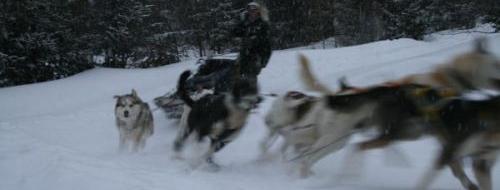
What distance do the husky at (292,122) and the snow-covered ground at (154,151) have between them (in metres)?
0.23

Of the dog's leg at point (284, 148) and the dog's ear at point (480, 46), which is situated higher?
the dog's ear at point (480, 46)

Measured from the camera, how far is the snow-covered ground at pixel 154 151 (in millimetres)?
4738

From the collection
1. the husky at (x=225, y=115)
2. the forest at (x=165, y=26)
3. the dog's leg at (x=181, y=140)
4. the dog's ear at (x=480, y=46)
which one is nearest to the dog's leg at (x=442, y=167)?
the dog's ear at (x=480, y=46)

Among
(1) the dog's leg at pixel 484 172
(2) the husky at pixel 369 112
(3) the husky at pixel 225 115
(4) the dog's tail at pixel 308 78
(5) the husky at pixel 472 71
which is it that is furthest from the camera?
(3) the husky at pixel 225 115

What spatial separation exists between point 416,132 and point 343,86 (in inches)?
33.2

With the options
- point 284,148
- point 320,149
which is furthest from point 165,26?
point 320,149

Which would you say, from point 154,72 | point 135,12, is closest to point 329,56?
point 154,72

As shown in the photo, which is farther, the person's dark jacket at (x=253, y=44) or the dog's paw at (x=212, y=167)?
the person's dark jacket at (x=253, y=44)

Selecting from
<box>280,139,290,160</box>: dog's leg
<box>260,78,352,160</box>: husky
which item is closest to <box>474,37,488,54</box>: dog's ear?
<box>260,78,352,160</box>: husky

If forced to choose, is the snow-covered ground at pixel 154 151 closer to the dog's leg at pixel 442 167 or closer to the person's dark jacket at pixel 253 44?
the dog's leg at pixel 442 167

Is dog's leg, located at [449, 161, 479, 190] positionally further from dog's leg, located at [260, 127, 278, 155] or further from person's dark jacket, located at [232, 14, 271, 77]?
person's dark jacket, located at [232, 14, 271, 77]

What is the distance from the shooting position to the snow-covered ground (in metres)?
4.74

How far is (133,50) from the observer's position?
65.8 ft

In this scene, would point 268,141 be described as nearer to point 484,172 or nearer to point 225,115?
point 225,115
